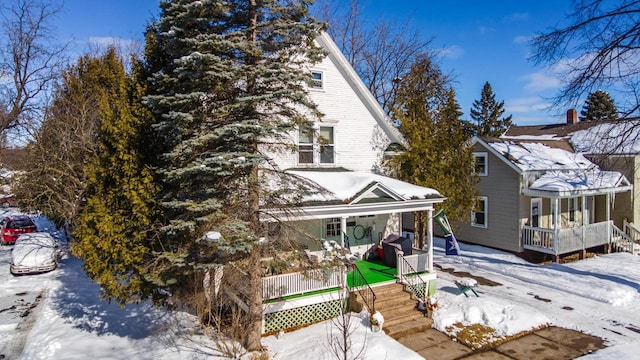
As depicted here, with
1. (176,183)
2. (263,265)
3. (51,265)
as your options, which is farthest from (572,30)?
(51,265)

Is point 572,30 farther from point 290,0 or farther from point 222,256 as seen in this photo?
point 222,256

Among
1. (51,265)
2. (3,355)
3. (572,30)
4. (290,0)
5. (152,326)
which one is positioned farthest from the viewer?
(51,265)

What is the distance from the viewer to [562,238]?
18000mm

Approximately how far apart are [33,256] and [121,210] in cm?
1152

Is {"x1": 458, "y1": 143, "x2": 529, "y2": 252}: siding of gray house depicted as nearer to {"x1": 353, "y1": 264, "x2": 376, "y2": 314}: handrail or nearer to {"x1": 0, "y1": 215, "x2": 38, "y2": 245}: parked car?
{"x1": 353, "y1": 264, "x2": 376, "y2": 314}: handrail

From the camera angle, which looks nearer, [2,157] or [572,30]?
[572,30]

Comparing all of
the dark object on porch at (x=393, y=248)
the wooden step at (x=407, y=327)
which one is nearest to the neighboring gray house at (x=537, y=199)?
the dark object on porch at (x=393, y=248)

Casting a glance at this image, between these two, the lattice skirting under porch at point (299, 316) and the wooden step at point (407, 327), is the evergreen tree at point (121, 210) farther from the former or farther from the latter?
the wooden step at point (407, 327)

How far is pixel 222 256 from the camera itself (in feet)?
28.0

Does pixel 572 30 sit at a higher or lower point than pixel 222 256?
higher

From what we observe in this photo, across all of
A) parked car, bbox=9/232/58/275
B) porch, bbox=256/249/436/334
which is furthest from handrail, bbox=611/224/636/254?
parked car, bbox=9/232/58/275

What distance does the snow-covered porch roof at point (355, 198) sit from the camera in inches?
437

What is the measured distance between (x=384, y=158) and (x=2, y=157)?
67.7ft

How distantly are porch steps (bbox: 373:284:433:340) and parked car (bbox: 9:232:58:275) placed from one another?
588 inches
